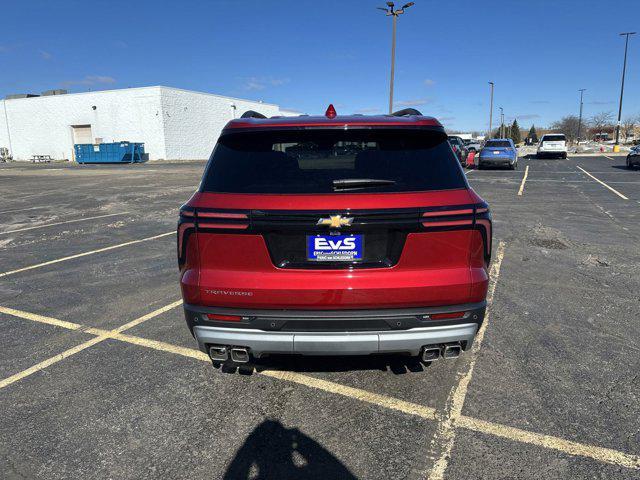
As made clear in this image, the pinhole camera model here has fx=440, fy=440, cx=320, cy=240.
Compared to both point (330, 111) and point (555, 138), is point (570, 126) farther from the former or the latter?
point (330, 111)

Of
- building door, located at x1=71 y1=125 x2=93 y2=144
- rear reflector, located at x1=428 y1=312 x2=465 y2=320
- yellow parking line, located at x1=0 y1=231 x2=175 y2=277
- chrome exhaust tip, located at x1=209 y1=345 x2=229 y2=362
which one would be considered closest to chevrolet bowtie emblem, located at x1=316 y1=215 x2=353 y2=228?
rear reflector, located at x1=428 y1=312 x2=465 y2=320

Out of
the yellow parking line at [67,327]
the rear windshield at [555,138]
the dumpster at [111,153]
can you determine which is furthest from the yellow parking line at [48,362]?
the dumpster at [111,153]

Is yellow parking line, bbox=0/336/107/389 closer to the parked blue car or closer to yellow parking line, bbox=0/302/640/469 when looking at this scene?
yellow parking line, bbox=0/302/640/469

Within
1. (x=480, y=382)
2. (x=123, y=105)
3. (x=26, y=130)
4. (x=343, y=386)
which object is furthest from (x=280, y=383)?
(x=26, y=130)

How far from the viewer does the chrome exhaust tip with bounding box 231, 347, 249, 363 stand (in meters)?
2.70

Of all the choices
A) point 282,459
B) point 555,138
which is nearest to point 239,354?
point 282,459

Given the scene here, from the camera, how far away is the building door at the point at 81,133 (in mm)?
48688

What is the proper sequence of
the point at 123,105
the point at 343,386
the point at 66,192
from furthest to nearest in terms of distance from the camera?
the point at 123,105, the point at 66,192, the point at 343,386

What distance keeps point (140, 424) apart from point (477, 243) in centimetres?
238

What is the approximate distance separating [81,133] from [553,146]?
47335 millimetres

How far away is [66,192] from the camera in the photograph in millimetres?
17000

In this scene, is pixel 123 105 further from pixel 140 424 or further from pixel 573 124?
pixel 573 124

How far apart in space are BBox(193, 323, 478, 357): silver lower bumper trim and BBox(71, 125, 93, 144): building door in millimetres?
53569

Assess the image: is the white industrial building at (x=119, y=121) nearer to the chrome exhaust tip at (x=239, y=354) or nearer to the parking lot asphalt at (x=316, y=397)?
the parking lot asphalt at (x=316, y=397)
